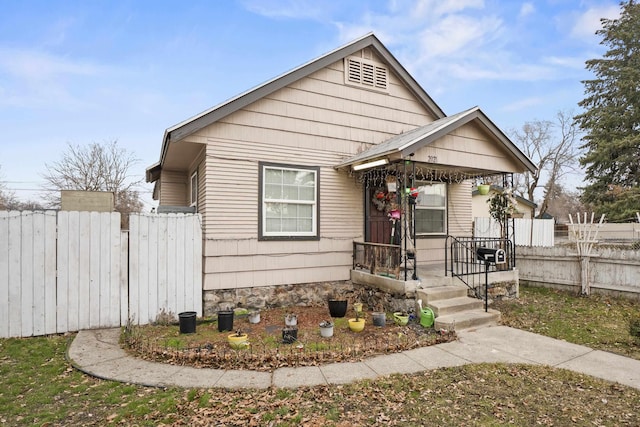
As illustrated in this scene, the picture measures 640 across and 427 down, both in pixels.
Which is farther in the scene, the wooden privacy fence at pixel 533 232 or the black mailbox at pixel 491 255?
the wooden privacy fence at pixel 533 232

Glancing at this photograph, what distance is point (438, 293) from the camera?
6.59m

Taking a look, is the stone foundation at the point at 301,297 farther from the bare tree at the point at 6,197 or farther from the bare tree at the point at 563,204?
the bare tree at the point at 563,204

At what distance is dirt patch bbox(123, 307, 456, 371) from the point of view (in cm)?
453

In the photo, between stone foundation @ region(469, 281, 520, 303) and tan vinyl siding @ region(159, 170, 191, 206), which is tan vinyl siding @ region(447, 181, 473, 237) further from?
tan vinyl siding @ region(159, 170, 191, 206)

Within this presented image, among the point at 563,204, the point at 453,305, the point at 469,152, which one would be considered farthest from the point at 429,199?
the point at 563,204

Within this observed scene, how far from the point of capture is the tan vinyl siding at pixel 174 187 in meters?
10.5

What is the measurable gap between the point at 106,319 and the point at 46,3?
11006 millimetres

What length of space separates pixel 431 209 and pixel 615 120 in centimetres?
2235

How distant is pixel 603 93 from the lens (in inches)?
966

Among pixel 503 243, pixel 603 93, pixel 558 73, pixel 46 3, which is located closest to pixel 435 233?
pixel 503 243

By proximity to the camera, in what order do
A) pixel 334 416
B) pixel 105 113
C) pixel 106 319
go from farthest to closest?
1. pixel 105 113
2. pixel 106 319
3. pixel 334 416

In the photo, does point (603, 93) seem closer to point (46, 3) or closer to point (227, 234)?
point (227, 234)

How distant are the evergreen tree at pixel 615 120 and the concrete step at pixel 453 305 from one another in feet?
71.3

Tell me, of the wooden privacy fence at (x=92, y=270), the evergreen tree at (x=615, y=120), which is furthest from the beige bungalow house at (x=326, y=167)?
the evergreen tree at (x=615, y=120)
